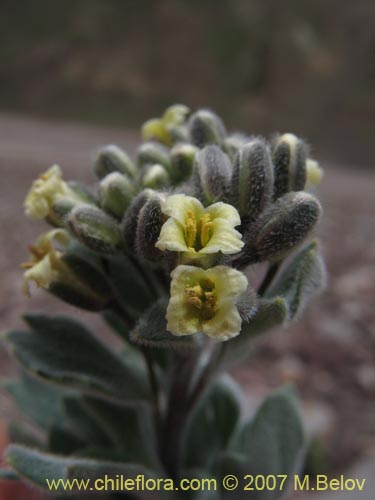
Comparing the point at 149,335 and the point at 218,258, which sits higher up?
the point at 218,258

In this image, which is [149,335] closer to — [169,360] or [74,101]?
[169,360]

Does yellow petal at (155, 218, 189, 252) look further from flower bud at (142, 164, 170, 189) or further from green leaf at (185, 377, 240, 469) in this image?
green leaf at (185, 377, 240, 469)

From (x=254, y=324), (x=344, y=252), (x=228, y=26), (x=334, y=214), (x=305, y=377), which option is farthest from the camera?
(x=228, y=26)

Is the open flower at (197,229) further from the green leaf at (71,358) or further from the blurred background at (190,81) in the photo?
the blurred background at (190,81)

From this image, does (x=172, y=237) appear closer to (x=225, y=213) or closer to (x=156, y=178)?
(x=225, y=213)

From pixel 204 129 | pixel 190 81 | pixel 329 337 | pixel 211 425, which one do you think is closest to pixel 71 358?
pixel 211 425

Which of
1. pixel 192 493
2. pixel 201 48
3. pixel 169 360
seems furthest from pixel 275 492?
pixel 201 48

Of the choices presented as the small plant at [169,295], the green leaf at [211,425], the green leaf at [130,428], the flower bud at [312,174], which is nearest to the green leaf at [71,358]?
the small plant at [169,295]
